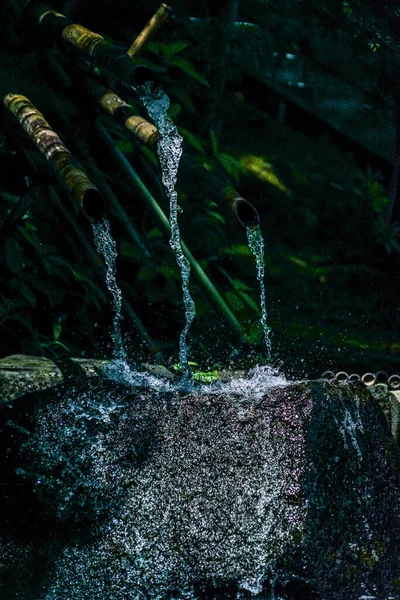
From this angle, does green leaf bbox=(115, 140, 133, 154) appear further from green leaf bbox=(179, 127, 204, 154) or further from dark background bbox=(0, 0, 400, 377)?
green leaf bbox=(179, 127, 204, 154)

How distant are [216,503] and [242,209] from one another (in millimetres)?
690

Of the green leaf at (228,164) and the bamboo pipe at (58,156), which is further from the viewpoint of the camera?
the green leaf at (228,164)

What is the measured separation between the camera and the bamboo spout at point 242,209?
2.14 meters

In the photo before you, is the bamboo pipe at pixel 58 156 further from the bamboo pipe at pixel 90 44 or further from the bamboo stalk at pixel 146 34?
the bamboo stalk at pixel 146 34

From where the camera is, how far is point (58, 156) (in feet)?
7.60

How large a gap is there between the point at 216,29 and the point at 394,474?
168 inches

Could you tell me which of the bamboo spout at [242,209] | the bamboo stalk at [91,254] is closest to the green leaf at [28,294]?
the bamboo stalk at [91,254]

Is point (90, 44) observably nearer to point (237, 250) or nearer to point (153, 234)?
point (153, 234)

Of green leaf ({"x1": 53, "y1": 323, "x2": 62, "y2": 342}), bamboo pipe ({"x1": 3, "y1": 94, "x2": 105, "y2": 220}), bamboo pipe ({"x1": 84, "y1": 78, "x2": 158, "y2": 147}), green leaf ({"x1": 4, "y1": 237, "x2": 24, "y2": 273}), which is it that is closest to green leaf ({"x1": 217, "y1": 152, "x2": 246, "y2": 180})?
green leaf ({"x1": 53, "y1": 323, "x2": 62, "y2": 342})

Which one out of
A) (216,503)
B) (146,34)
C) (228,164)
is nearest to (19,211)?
(146,34)

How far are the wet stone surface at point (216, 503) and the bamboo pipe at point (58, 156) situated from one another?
561 mm

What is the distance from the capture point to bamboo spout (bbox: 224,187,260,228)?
2.14 meters

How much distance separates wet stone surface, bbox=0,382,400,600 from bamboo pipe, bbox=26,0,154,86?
0.81 meters

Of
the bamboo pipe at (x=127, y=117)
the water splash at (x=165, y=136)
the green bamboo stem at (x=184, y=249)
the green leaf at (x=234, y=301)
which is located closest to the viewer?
the water splash at (x=165, y=136)
